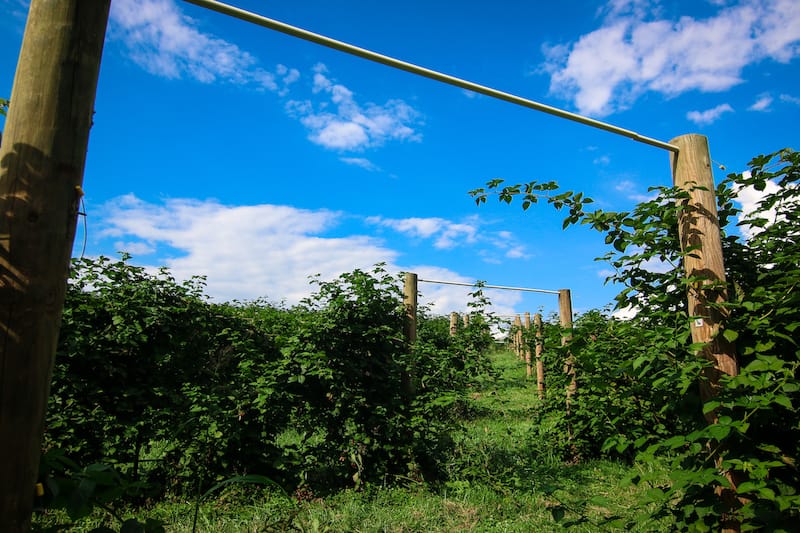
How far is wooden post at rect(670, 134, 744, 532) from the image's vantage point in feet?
7.73

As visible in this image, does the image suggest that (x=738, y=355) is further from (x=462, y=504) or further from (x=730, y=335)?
(x=462, y=504)

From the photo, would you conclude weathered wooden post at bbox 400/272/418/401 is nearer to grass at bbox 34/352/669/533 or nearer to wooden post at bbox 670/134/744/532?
grass at bbox 34/352/669/533

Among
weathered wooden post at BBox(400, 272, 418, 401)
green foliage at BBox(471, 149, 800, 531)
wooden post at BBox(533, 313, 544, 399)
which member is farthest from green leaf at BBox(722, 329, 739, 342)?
wooden post at BBox(533, 313, 544, 399)

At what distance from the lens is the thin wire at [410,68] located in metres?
1.85

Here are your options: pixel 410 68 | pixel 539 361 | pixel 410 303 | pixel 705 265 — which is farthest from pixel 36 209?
pixel 539 361

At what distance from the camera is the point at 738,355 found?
8.04 ft

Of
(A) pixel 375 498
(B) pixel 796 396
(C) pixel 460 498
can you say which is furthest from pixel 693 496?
(A) pixel 375 498

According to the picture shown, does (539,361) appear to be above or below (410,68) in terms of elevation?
below

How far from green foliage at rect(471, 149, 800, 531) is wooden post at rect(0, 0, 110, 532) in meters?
2.17

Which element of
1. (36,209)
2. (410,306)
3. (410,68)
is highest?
(410,68)

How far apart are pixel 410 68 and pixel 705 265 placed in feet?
6.21

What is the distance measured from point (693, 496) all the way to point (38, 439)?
2.80 m

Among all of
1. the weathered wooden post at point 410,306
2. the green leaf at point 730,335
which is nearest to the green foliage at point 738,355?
the green leaf at point 730,335

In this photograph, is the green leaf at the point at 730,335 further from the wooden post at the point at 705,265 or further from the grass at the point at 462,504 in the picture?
the grass at the point at 462,504
